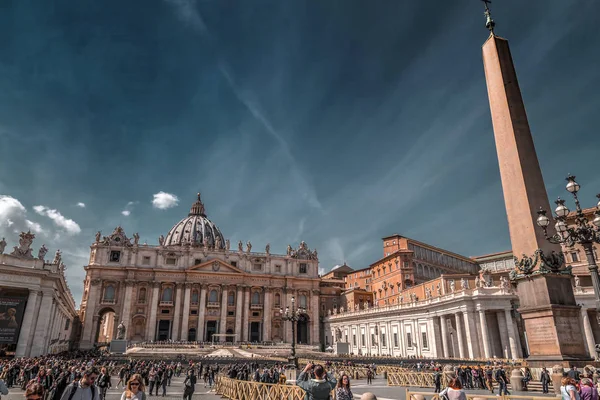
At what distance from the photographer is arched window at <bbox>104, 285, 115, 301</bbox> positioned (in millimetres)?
62103

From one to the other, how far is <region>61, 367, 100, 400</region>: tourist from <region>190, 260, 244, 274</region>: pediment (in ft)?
205

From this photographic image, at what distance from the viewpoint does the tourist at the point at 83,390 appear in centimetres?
514

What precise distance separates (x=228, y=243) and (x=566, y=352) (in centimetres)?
6443

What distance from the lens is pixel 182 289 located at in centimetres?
6494

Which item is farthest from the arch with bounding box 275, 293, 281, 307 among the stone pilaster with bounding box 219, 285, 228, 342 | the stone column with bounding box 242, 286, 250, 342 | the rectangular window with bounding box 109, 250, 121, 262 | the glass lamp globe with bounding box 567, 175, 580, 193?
the glass lamp globe with bounding box 567, 175, 580, 193

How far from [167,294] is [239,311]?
12.2 meters

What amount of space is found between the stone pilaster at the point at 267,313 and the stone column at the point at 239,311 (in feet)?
13.5

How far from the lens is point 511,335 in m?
30.3

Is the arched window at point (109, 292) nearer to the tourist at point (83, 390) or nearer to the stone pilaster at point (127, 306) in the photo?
the stone pilaster at point (127, 306)

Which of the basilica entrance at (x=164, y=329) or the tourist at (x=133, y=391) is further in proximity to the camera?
the basilica entrance at (x=164, y=329)

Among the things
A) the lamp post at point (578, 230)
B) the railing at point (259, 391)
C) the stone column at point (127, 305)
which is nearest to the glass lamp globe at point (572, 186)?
the lamp post at point (578, 230)

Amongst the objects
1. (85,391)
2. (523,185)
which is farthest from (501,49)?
(85,391)

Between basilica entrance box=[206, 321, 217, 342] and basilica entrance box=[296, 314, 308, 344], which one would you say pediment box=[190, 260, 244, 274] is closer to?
basilica entrance box=[206, 321, 217, 342]

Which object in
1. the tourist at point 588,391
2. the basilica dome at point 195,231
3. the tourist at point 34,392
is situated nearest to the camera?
the tourist at point 34,392
